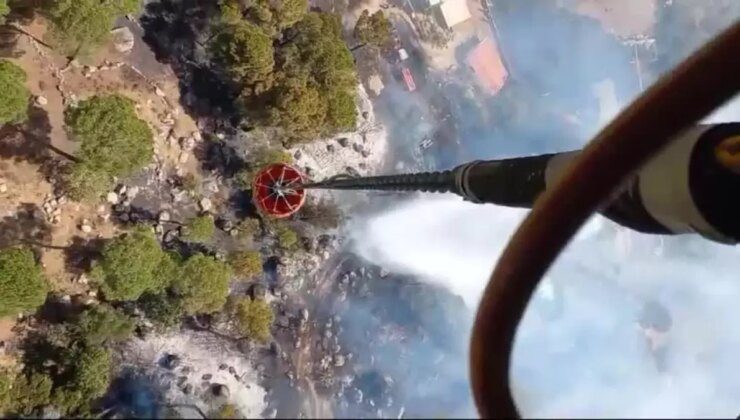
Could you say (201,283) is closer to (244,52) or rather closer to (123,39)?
(244,52)

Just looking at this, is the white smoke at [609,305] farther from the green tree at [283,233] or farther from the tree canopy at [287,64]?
the tree canopy at [287,64]

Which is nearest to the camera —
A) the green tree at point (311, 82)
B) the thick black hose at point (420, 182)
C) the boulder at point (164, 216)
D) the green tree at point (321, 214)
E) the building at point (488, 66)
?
the thick black hose at point (420, 182)

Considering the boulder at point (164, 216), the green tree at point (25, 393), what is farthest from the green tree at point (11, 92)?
the green tree at point (25, 393)

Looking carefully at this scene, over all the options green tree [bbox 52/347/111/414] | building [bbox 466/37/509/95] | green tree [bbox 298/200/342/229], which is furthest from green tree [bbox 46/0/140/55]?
building [bbox 466/37/509/95]

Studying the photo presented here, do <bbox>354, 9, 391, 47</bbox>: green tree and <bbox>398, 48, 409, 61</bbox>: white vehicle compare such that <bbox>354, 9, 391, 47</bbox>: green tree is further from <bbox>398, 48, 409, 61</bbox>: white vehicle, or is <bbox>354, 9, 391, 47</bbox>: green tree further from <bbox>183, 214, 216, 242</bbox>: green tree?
<bbox>183, 214, 216, 242</bbox>: green tree

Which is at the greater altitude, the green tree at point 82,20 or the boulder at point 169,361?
the green tree at point 82,20

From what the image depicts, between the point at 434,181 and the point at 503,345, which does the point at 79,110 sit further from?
the point at 503,345

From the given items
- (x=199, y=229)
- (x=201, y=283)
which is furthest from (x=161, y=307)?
(x=199, y=229)
